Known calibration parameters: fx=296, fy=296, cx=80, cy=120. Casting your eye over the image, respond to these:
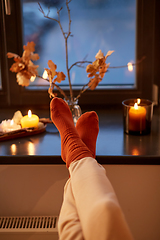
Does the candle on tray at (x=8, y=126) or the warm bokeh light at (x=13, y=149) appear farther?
the candle on tray at (x=8, y=126)

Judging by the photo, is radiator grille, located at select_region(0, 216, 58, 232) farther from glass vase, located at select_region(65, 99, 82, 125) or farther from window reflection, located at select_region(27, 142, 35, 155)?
glass vase, located at select_region(65, 99, 82, 125)

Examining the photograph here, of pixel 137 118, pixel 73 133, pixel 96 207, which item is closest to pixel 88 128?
pixel 73 133

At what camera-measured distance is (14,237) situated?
1090 mm

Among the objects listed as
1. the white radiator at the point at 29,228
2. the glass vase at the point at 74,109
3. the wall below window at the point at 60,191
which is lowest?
the white radiator at the point at 29,228

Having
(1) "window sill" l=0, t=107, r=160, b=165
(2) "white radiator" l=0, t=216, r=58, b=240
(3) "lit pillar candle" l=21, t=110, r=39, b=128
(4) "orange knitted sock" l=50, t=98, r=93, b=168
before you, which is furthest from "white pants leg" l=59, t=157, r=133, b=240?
(3) "lit pillar candle" l=21, t=110, r=39, b=128

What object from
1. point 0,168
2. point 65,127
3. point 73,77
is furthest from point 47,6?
point 0,168

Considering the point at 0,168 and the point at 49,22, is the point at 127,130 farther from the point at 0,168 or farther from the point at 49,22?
the point at 49,22

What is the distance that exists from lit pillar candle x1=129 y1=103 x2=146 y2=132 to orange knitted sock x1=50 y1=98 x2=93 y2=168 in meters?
0.24

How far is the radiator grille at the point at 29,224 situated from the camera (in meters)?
1.08

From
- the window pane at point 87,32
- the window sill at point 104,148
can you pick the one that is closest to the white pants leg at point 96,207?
the window sill at point 104,148

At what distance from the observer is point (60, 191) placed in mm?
1125

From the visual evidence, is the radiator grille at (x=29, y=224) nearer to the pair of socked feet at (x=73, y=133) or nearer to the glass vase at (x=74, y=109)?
the pair of socked feet at (x=73, y=133)

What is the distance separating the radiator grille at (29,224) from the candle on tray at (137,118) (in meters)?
0.46

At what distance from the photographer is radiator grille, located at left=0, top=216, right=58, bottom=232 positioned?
3.54 feet
